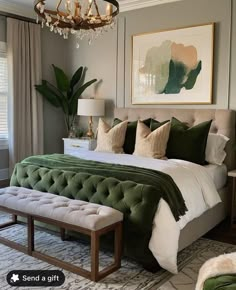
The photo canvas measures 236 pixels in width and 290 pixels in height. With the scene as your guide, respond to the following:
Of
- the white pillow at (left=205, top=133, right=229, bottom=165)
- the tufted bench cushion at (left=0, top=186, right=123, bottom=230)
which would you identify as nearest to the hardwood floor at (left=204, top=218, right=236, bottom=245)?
the white pillow at (left=205, top=133, right=229, bottom=165)

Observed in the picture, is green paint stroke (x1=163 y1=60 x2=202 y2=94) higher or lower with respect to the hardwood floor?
higher

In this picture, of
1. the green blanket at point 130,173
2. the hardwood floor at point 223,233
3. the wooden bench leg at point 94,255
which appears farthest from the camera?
the hardwood floor at point 223,233

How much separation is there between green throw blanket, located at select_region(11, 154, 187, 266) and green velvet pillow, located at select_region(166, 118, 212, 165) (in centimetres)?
82

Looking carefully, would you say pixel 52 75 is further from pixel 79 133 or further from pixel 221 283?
→ pixel 221 283

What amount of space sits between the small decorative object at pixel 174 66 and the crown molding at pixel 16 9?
1714 millimetres

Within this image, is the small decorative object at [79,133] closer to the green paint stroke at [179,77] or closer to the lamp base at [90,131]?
the lamp base at [90,131]

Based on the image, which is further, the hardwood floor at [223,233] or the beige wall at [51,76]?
the beige wall at [51,76]

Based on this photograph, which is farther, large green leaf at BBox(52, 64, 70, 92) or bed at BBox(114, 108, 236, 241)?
large green leaf at BBox(52, 64, 70, 92)

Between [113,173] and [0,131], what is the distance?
2.81m

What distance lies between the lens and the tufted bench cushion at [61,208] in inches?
103

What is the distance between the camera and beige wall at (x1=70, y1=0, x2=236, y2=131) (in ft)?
14.0

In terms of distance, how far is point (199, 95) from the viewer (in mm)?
4488

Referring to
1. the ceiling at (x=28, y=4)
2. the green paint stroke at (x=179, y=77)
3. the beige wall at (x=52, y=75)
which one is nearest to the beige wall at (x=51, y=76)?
the beige wall at (x=52, y=75)

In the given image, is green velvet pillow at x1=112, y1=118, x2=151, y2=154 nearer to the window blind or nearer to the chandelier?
the chandelier
